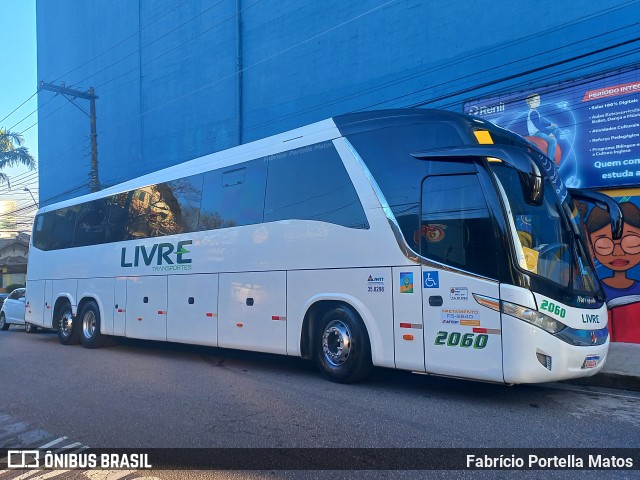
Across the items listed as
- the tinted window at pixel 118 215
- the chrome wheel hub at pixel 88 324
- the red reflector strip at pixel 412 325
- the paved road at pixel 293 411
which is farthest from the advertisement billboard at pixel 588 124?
the chrome wheel hub at pixel 88 324

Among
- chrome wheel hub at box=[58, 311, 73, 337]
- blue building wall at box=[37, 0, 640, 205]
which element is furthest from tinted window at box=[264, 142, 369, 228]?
chrome wheel hub at box=[58, 311, 73, 337]

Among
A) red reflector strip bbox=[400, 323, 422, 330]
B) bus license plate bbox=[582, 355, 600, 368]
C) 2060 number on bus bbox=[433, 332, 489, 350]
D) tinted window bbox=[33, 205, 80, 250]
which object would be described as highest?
tinted window bbox=[33, 205, 80, 250]

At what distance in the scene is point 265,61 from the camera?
18734 millimetres

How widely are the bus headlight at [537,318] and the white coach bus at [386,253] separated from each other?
2cm

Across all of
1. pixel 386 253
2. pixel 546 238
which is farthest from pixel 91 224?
pixel 546 238

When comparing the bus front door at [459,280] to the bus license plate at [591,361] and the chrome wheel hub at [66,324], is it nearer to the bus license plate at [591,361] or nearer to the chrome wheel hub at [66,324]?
the bus license plate at [591,361]

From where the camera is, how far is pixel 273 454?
476cm

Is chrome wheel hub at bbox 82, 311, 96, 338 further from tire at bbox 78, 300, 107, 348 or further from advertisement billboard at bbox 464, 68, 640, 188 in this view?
advertisement billboard at bbox 464, 68, 640, 188

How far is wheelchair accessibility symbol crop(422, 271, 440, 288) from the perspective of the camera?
21.6 ft

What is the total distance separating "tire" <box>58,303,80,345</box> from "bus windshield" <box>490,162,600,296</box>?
11532mm

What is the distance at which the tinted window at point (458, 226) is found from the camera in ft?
20.5

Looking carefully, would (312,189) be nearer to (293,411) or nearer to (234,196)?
(234,196)

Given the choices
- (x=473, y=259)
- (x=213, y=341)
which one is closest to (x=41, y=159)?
(x=213, y=341)

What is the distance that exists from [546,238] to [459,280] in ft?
3.67
